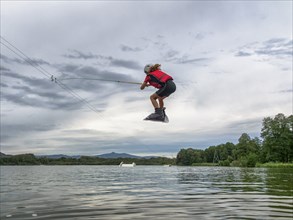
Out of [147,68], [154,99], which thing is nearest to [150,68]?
[147,68]

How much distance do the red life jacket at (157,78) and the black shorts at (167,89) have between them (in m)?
0.11

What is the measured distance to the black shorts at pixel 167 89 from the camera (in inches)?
448

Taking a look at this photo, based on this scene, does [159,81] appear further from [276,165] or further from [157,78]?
[276,165]

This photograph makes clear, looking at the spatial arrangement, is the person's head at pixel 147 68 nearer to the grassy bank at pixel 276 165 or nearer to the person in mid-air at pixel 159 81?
the person in mid-air at pixel 159 81

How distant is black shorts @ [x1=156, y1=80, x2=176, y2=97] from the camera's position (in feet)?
37.4

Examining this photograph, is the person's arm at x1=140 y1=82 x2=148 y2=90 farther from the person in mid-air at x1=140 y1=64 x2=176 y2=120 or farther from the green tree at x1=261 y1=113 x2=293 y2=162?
the green tree at x1=261 y1=113 x2=293 y2=162

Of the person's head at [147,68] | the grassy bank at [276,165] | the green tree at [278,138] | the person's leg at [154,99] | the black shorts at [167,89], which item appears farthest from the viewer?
the green tree at [278,138]

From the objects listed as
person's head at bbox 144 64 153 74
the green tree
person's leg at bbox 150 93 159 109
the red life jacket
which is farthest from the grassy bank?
person's head at bbox 144 64 153 74

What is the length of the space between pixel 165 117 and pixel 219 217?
62.8ft

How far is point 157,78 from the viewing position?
37.8ft

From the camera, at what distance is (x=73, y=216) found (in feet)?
101

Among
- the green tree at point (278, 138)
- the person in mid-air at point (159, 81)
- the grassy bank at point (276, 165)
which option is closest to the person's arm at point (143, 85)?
the person in mid-air at point (159, 81)

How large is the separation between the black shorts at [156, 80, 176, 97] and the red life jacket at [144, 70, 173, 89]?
0.11 meters

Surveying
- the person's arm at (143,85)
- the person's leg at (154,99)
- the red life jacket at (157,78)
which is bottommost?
the person's leg at (154,99)
